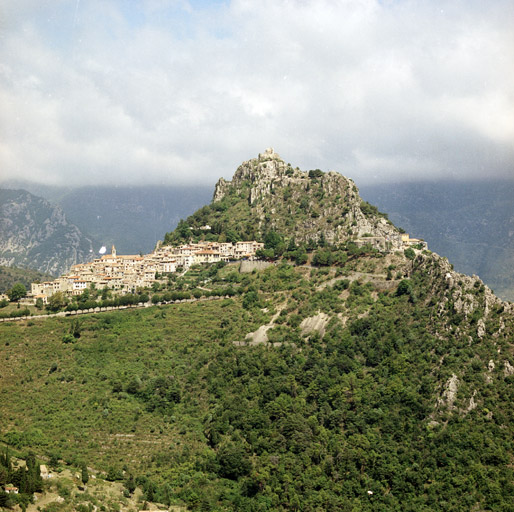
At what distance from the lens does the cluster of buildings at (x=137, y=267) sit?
8069 cm

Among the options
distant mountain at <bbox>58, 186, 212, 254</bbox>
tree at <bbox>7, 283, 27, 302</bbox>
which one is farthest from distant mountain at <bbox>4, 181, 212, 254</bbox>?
tree at <bbox>7, 283, 27, 302</bbox>

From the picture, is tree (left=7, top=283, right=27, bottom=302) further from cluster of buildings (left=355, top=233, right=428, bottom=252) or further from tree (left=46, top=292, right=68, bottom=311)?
cluster of buildings (left=355, top=233, right=428, bottom=252)

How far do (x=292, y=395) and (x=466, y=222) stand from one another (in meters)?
94.0

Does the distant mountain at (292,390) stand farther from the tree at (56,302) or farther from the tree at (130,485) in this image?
the tree at (56,302)

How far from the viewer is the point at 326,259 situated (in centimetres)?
7862

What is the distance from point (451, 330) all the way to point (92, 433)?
31.9 metres

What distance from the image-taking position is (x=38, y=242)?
19438cm

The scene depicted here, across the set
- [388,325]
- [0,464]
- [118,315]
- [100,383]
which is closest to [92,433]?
[100,383]

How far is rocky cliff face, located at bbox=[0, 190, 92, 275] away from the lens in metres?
182

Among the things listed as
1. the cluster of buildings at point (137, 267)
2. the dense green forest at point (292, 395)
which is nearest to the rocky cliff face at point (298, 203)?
the cluster of buildings at point (137, 267)

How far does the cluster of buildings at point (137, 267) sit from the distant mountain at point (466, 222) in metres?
50.0

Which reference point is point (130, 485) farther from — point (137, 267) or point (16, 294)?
point (137, 267)

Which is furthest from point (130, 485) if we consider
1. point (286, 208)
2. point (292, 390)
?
point (286, 208)

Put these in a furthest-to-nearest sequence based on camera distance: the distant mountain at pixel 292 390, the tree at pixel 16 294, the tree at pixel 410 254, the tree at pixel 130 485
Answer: the tree at pixel 16 294 → the tree at pixel 410 254 → the distant mountain at pixel 292 390 → the tree at pixel 130 485
